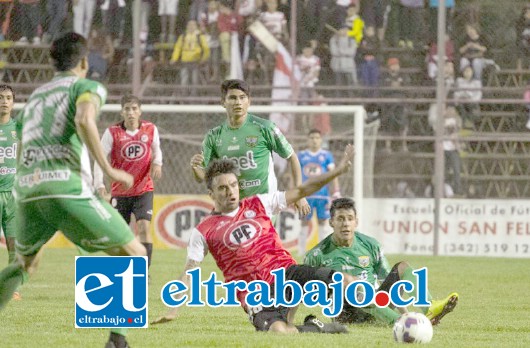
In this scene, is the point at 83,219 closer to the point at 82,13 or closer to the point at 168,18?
the point at 82,13

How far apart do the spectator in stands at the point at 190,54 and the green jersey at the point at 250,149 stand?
11.4m

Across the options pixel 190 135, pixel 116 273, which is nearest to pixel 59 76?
pixel 116 273

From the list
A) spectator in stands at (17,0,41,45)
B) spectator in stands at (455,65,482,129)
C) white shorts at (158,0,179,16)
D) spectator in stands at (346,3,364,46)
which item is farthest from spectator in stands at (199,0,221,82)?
spectator in stands at (455,65,482,129)

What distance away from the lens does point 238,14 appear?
2330 cm

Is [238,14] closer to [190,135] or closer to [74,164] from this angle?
[190,135]

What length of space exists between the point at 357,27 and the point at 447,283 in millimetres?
8815

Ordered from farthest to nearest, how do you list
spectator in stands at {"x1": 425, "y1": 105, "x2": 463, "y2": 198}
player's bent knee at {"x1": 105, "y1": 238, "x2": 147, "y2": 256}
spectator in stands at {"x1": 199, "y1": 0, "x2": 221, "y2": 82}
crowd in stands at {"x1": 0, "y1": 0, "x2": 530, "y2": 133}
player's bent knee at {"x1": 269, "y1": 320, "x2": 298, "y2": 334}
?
spectator in stands at {"x1": 199, "y1": 0, "x2": 221, "y2": 82}
crowd in stands at {"x1": 0, "y1": 0, "x2": 530, "y2": 133}
spectator in stands at {"x1": 425, "y1": 105, "x2": 463, "y2": 198}
player's bent knee at {"x1": 269, "y1": 320, "x2": 298, "y2": 334}
player's bent knee at {"x1": 105, "y1": 238, "x2": 147, "y2": 256}

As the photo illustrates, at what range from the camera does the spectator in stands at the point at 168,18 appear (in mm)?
23859

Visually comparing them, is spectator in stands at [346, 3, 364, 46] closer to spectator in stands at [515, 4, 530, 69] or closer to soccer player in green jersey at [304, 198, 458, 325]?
spectator in stands at [515, 4, 530, 69]

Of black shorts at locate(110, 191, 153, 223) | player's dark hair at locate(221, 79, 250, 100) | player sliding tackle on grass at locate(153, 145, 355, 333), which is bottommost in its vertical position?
black shorts at locate(110, 191, 153, 223)

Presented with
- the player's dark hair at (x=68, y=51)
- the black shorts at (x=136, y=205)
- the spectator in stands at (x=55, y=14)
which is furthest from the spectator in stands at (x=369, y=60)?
the player's dark hair at (x=68, y=51)

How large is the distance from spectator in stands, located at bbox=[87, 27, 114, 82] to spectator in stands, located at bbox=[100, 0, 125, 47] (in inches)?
5.9

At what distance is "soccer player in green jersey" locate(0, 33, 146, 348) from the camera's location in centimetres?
782

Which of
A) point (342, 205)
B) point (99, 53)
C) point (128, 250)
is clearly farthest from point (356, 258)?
point (99, 53)
